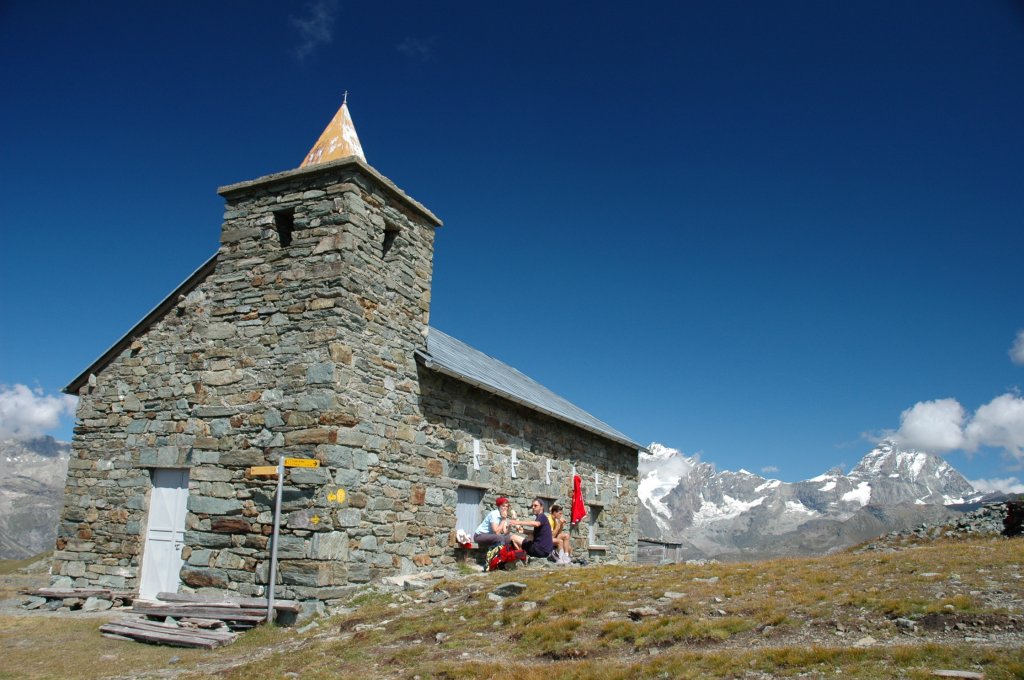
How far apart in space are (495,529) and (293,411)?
4909 millimetres

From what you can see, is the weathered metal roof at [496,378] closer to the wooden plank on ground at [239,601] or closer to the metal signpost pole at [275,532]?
the metal signpost pole at [275,532]

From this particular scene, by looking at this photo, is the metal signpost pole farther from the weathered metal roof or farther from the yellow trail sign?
the weathered metal roof

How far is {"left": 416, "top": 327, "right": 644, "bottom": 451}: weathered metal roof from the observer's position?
14742 mm

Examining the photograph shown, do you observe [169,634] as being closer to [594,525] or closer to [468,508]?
[468,508]

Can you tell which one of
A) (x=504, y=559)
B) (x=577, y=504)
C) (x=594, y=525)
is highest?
(x=577, y=504)

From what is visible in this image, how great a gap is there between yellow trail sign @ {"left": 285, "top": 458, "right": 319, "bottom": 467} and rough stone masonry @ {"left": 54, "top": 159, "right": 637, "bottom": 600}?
4.3 inches

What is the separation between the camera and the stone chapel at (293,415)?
39.2 ft

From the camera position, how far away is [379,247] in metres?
13.4

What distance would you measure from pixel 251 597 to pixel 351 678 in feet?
14.1

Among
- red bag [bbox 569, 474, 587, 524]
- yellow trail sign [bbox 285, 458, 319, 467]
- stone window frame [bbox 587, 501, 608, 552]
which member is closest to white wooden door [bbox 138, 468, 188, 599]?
yellow trail sign [bbox 285, 458, 319, 467]

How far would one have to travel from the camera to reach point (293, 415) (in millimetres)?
12133

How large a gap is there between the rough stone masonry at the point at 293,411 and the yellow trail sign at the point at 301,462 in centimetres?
11

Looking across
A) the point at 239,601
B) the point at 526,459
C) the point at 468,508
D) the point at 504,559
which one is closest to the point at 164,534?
the point at 239,601

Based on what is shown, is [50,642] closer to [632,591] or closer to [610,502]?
[632,591]
